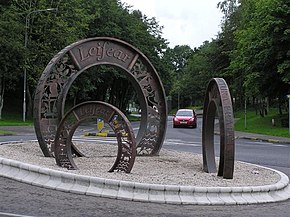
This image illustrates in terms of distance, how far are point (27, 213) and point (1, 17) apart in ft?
112

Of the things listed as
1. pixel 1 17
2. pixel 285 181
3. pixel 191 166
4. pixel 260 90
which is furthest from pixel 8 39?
pixel 285 181

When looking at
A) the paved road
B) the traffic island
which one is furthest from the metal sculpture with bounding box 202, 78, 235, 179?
the paved road

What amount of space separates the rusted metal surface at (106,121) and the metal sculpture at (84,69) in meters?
2.15

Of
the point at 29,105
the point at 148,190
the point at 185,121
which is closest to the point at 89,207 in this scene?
the point at 148,190

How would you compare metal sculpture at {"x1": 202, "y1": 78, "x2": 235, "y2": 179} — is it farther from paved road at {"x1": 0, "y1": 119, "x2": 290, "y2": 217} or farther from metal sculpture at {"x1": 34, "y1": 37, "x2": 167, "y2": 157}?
metal sculpture at {"x1": 34, "y1": 37, "x2": 167, "y2": 157}

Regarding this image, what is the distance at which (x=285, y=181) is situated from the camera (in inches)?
415

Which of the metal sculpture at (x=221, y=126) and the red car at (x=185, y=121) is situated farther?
the red car at (x=185, y=121)

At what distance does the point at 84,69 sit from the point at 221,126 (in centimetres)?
509

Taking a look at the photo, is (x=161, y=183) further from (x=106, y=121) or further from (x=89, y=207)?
(x=106, y=121)

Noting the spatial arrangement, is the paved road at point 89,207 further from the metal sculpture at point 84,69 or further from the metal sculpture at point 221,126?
the metal sculpture at point 84,69

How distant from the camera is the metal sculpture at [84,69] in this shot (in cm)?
1381

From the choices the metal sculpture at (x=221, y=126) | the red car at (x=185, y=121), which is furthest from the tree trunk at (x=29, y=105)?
the metal sculpture at (x=221, y=126)

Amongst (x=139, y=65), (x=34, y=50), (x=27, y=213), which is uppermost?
(x=34, y=50)

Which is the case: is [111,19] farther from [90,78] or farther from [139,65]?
[139,65]
